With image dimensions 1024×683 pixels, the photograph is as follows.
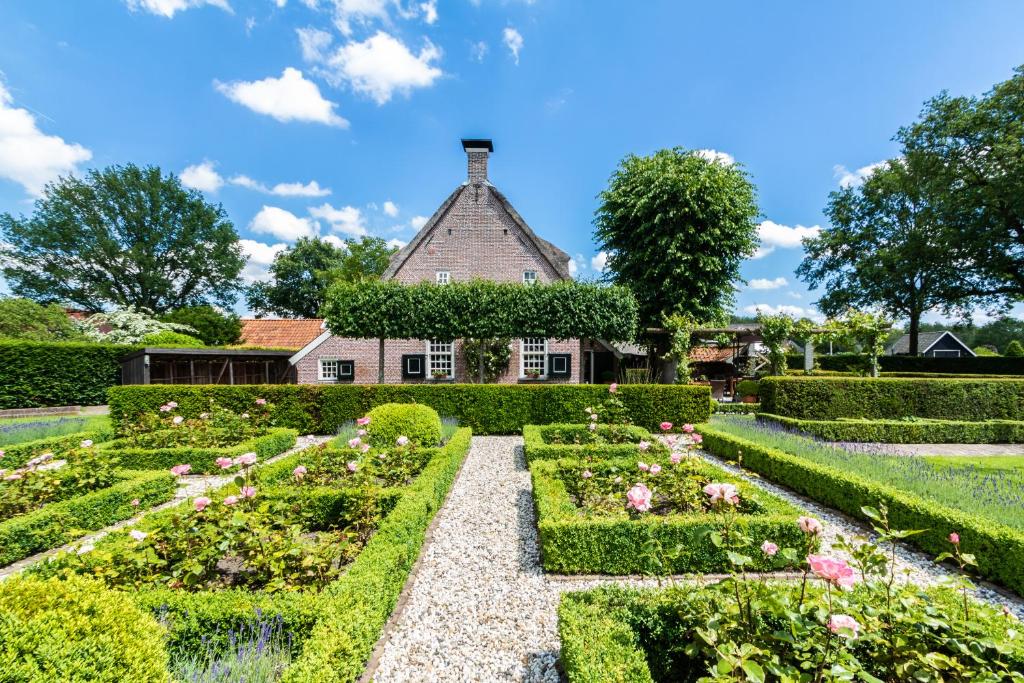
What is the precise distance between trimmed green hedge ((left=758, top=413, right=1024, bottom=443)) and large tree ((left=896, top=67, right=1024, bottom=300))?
51.6 feet

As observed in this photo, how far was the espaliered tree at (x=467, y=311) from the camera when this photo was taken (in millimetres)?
14172

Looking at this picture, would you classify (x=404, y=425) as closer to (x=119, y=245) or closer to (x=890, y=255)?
(x=890, y=255)

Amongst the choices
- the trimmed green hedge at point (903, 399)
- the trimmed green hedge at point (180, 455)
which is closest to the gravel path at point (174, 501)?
the trimmed green hedge at point (180, 455)

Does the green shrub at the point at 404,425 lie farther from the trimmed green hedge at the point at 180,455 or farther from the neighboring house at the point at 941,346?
the neighboring house at the point at 941,346

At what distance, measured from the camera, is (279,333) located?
87.9ft

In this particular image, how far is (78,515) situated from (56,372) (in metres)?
19.0

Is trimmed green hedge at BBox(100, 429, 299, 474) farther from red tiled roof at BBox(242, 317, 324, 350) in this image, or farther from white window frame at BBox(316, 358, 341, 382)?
red tiled roof at BBox(242, 317, 324, 350)

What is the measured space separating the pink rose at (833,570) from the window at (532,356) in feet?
57.4

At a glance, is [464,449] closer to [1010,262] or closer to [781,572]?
[781,572]

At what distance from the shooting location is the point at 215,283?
37.2m

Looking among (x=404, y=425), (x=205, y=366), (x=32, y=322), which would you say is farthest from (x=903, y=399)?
(x=32, y=322)

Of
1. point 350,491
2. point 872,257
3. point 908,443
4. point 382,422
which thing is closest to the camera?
point 350,491

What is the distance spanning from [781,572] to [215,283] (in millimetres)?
45386

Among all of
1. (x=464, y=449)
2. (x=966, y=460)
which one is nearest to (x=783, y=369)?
(x=966, y=460)
